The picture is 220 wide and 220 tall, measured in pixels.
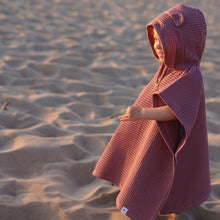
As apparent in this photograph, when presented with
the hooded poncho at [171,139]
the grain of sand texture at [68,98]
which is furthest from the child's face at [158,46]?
the grain of sand texture at [68,98]

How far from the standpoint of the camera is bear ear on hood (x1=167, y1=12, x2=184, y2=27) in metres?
1.54

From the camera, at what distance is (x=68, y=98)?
3182mm

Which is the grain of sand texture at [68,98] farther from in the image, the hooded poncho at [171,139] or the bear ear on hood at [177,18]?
the bear ear on hood at [177,18]

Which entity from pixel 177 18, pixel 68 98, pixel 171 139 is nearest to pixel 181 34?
pixel 177 18

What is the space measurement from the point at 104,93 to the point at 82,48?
4.24 ft

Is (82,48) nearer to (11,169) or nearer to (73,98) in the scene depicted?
(73,98)

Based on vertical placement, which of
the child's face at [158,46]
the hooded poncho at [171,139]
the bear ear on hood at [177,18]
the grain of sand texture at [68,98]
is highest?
the bear ear on hood at [177,18]

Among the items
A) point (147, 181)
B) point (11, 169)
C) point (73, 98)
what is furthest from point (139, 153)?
point (73, 98)

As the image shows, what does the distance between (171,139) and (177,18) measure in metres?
0.53

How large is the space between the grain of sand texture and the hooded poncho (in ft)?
0.63

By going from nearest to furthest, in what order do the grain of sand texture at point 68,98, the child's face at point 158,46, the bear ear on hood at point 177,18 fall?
the bear ear on hood at point 177,18
the child's face at point 158,46
the grain of sand texture at point 68,98

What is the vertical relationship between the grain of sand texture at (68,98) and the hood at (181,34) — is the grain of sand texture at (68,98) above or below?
below

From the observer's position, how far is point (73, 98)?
3197mm

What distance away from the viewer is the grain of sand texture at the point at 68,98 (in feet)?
6.32
